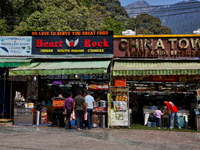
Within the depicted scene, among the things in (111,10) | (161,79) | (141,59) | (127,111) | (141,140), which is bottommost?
(141,140)

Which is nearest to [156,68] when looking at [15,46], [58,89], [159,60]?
[159,60]

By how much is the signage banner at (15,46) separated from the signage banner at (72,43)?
0.34 metres

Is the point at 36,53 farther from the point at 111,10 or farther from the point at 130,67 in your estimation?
the point at 111,10

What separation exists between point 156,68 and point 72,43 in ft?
16.2

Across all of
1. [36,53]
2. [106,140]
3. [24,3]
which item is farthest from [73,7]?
[106,140]

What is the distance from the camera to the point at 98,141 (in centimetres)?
912

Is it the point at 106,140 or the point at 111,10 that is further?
the point at 111,10

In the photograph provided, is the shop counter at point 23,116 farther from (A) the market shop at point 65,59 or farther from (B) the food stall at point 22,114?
(A) the market shop at point 65,59

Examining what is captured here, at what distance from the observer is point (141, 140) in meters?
9.57

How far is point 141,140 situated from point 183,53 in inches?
272

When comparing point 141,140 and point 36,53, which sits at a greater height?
point 36,53

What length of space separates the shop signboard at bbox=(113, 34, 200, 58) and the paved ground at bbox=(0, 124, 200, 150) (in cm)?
500

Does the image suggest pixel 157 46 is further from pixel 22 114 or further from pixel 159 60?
pixel 22 114

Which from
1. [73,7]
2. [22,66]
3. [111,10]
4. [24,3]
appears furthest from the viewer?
[111,10]
